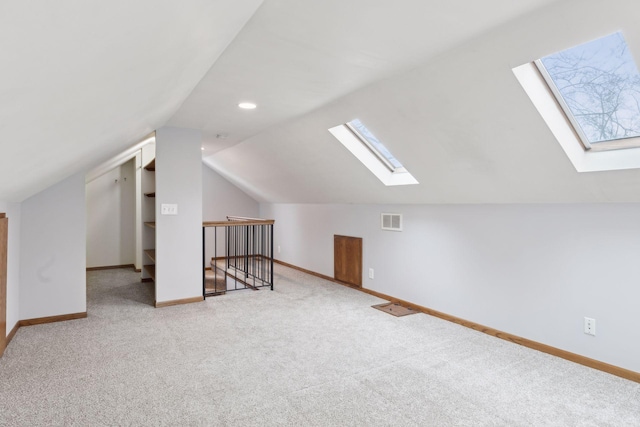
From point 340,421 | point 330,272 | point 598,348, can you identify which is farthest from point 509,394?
point 330,272

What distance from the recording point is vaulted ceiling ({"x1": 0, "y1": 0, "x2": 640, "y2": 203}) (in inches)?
35.1

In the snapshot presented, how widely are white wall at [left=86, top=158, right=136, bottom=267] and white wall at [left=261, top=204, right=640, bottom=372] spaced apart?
4.45 meters

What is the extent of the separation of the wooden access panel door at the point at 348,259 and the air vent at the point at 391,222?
526 mm

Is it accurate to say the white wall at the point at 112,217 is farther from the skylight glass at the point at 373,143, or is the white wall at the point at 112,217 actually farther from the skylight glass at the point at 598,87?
the skylight glass at the point at 598,87

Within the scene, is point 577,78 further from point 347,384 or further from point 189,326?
point 189,326

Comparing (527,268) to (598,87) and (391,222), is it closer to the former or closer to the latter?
(598,87)

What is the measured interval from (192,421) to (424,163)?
2.57m

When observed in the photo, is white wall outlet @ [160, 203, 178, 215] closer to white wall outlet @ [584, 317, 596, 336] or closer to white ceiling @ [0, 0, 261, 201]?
white ceiling @ [0, 0, 261, 201]

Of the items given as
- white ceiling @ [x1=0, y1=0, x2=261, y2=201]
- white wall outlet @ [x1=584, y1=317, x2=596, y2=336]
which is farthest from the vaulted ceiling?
white wall outlet @ [x1=584, y1=317, x2=596, y2=336]

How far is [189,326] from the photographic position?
11.3 ft

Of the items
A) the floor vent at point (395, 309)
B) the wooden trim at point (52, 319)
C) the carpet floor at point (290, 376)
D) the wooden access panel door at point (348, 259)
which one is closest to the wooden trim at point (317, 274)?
the wooden access panel door at point (348, 259)

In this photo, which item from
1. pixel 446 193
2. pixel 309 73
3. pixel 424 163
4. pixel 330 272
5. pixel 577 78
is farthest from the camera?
pixel 330 272

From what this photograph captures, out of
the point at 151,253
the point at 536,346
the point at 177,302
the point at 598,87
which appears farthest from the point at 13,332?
the point at 598,87

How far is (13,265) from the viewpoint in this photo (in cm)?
323
